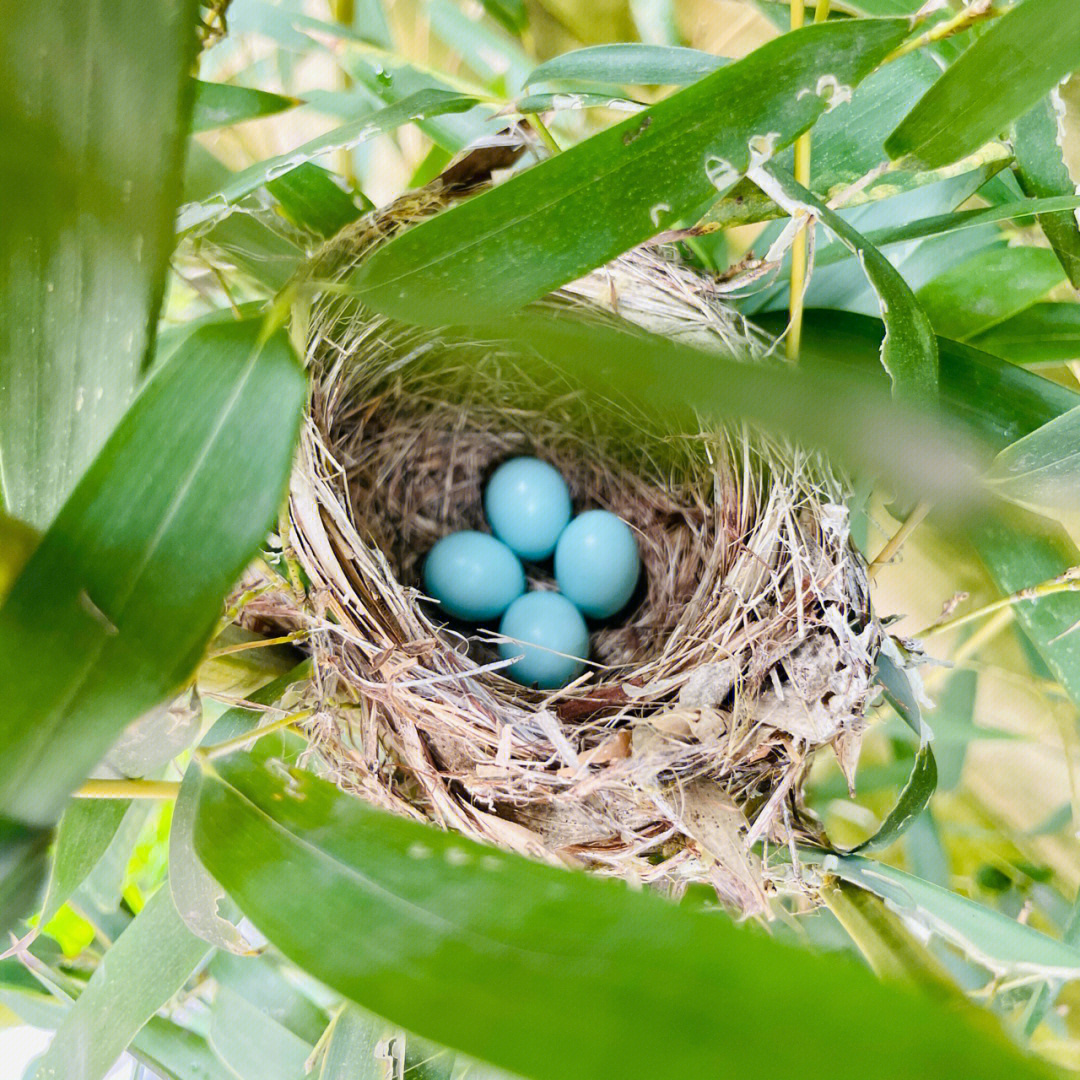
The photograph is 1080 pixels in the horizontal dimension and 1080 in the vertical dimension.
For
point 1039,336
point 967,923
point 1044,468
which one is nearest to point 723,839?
point 967,923

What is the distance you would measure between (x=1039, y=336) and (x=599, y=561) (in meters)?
0.41

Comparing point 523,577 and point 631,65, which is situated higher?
point 631,65

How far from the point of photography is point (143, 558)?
25cm

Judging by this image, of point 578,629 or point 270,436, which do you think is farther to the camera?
point 578,629

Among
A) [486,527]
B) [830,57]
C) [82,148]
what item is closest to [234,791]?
[82,148]

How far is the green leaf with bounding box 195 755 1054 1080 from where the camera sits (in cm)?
14

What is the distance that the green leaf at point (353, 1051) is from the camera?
22.0 inches

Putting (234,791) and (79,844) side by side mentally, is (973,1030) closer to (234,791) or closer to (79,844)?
(234,791)

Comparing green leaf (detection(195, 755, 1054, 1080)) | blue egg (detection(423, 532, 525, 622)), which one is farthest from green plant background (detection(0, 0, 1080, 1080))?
blue egg (detection(423, 532, 525, 622))

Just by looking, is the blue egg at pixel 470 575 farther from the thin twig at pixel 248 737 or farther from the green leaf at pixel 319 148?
the green leaf at pixel 319 148

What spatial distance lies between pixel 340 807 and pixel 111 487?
0.15m

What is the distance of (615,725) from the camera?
537 millimetres

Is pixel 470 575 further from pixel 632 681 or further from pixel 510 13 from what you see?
pixel 510 13

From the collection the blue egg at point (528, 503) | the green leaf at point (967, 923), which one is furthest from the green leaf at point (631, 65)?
the green leaf at point (967, 923)
